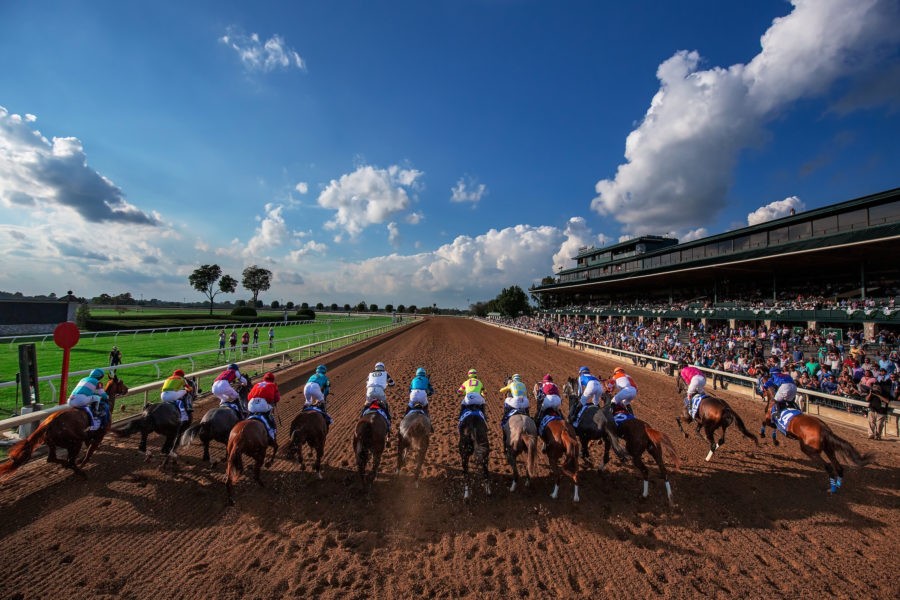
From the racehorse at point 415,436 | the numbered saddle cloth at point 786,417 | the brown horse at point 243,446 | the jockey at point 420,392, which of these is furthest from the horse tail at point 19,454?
the numbered saddle cloth at point 786,417

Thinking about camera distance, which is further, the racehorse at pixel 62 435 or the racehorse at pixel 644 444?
the racehorse at pixel 644 444

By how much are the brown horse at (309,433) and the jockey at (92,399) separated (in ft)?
8.90

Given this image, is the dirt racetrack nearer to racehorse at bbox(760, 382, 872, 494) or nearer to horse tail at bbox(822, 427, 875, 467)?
racehorse at bbox(760, 382, 872, 494)

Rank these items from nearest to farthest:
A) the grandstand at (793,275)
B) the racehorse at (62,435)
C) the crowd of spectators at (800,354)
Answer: the racehorse at (62,435) < the crowd of spectators at (800,354) < the grandstand at (793,275)

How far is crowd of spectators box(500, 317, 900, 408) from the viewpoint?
27.2ft

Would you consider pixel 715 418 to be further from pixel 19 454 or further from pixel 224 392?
pixel 19 454

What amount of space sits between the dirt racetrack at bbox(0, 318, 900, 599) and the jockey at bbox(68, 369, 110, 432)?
669 millimetres

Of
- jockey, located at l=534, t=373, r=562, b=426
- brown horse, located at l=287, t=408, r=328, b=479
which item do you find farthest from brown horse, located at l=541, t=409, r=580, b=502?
brown horse, located at l=287, t=408, r=328, b=479

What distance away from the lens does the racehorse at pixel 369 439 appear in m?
4.55

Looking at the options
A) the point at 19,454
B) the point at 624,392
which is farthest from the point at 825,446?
the point at 19,454

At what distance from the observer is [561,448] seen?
4602 millimetres

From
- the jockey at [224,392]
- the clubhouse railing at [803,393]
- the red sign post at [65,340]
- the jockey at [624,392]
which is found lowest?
the clubhouse railing at [803,393]

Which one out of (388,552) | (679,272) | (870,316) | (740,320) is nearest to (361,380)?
(388,552)

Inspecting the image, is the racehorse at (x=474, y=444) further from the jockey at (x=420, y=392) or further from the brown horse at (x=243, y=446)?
the brown horse at (x=243, y=446)
